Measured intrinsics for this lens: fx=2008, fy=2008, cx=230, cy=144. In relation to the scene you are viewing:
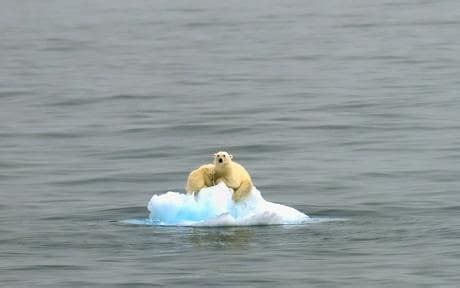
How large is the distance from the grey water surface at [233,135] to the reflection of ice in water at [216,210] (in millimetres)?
155

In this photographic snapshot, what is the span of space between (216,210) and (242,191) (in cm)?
40

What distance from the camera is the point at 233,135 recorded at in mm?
37125

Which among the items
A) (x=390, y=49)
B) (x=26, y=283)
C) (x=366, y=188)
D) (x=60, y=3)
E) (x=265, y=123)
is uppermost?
(x=60, y=3)

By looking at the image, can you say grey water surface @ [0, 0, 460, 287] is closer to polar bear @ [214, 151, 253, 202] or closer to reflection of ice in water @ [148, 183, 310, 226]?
reflection of ice in water @ [148, 183, 310, 226]

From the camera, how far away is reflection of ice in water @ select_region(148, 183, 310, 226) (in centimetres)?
2509

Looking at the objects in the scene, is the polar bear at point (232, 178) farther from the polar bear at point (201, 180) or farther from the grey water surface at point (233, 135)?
the grey water surface at point (233, 135)

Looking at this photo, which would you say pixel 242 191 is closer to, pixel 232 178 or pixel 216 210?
pixel 232 178

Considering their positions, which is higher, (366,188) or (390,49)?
(390,49)

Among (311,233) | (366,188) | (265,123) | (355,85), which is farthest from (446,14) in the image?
(311,233)

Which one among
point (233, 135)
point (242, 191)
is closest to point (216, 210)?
point (242, 191)

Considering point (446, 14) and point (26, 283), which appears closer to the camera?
point (26, 283)

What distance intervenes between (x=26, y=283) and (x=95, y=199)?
20.3 feet

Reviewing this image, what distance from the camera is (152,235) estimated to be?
2544cm

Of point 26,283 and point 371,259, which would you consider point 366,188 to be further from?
point 26,283
